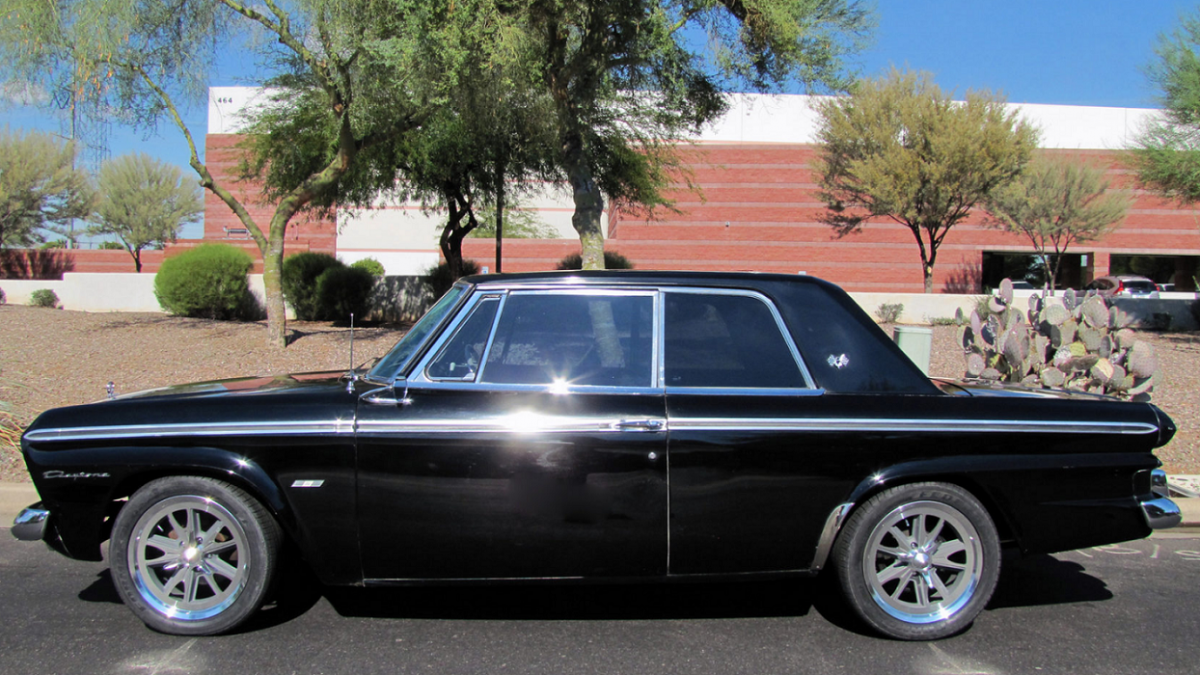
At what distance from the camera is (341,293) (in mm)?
19391

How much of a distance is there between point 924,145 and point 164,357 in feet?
66.1

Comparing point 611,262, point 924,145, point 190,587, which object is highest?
point 924,145

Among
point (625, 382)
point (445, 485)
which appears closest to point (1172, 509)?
point (625, 382)

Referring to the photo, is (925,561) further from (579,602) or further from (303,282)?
(303,282)

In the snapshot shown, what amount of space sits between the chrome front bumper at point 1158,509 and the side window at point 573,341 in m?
2.37

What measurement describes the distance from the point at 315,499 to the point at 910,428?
265cm

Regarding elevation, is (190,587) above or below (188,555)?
below

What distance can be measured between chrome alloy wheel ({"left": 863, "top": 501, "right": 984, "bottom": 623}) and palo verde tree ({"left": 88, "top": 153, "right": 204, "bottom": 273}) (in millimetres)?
51412

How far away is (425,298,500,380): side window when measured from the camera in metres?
3.86

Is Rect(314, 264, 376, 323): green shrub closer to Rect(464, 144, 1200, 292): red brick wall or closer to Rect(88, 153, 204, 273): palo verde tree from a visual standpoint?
Rect(464, 144, 1200, 292): red brick wall

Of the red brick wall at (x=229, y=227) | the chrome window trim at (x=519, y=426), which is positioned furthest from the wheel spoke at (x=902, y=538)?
the red brick wall at (x=229, y=227)

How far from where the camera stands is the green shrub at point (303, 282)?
784 inches

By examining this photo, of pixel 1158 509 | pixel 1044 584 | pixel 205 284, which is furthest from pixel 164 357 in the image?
pixel 1158 509

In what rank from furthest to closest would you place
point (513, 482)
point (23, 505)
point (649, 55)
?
point (649, 55)
point (23, 505)
point (513, 482)
